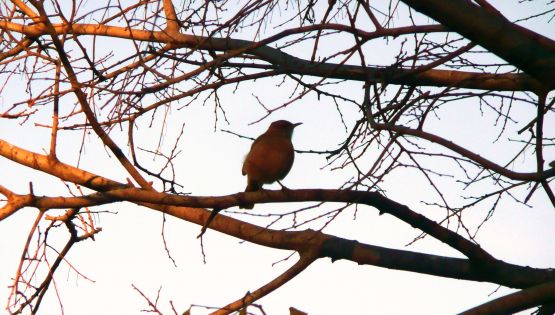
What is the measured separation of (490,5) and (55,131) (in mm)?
2471

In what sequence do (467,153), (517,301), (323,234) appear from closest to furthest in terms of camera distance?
(517,301)
(467,153)
(323,234)

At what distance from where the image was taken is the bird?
5613mm

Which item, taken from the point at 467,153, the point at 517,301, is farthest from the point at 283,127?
the point at 517,301

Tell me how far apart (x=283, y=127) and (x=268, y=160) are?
0.71 m

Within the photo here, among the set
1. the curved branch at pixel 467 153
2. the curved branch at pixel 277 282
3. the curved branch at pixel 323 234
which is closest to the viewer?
the curved branch at pixel 467 153

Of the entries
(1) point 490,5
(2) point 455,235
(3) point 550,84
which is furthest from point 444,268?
(1) point 490,5

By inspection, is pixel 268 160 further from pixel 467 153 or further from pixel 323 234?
pixel 467 153

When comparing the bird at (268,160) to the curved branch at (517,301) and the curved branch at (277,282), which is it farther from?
the curved branch at (517,301)

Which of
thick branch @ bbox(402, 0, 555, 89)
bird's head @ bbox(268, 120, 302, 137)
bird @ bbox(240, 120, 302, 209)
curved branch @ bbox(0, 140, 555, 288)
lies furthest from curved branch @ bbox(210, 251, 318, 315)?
bird's head @ bbox(268, 120, 302, 137)

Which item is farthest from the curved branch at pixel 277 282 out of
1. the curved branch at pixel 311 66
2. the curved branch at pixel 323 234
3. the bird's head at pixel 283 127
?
the bird's head at pixel 283 127

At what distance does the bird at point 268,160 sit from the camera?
5.61 m

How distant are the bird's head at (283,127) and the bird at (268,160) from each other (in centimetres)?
22

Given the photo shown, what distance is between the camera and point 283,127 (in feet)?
20.5

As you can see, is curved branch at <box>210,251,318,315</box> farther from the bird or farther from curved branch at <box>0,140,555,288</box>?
the bird
